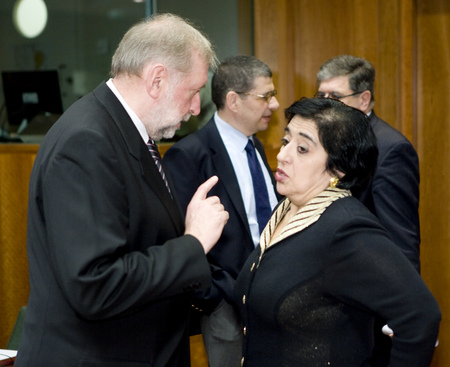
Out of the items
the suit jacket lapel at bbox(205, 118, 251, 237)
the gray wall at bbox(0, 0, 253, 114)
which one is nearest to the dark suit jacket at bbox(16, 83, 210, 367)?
the suit jacket lapel at bbox(205, 118, 251, 237)

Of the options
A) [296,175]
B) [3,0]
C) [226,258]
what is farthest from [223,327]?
[3,0]

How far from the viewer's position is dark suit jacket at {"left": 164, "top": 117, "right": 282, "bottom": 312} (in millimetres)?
2670

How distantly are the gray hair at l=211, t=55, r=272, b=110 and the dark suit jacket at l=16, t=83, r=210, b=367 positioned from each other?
1.56 m

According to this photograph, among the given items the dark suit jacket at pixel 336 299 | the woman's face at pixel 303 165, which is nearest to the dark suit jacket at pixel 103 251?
the dark suit jacket at pixel 336 299

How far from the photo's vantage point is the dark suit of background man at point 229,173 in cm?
274

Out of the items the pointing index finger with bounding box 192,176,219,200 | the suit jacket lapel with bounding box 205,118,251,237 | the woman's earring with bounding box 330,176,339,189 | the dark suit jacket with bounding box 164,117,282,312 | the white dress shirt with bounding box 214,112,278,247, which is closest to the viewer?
the pointing index finger with bounding box 192,176,219,200

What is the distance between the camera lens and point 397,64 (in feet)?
12.4

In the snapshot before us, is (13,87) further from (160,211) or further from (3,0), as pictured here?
(160,211)

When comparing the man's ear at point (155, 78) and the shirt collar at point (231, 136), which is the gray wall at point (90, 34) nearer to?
the shirt collar at point (231, 136)

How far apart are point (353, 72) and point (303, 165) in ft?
4.69

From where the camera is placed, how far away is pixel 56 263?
1403mm

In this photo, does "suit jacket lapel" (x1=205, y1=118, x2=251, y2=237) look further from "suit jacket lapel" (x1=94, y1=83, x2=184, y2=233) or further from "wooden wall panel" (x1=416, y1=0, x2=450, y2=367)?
"wooden wall panel" (x1=416, y1=0, x2=450, y2=367)

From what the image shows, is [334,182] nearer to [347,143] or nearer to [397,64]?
[347,143]

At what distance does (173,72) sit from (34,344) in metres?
0.80
